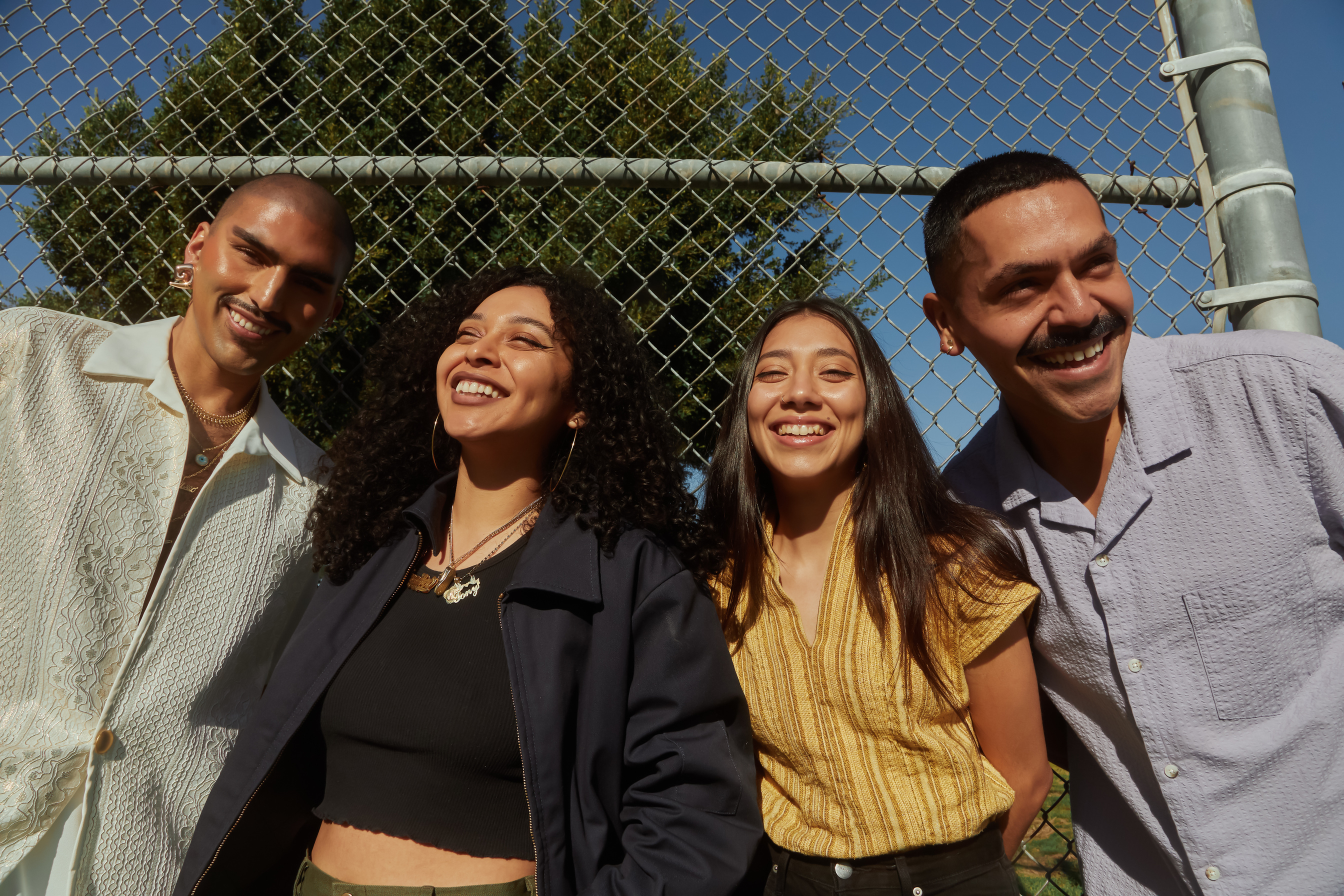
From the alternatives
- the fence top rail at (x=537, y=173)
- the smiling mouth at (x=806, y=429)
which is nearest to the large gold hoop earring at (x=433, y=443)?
the fence top rail at (x=537, y=173)

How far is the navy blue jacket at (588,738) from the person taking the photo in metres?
1.55

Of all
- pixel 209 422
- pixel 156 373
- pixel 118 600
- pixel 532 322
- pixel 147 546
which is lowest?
pixel 118 600

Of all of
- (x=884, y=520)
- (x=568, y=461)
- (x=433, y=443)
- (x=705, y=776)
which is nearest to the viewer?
(x=705, y=776)

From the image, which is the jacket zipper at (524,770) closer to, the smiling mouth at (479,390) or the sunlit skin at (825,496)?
the smiling mouth at (479,390)

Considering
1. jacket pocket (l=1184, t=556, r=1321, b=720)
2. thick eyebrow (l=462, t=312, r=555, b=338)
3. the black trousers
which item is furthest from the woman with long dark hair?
thick eyebrow (l=462, t=312, r=555, b=338)

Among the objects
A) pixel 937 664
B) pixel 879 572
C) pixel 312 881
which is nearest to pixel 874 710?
pixel 937 664

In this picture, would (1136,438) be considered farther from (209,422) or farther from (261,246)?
(209,422)

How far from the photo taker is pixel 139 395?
2066mm

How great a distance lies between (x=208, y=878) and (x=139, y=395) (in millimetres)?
1209

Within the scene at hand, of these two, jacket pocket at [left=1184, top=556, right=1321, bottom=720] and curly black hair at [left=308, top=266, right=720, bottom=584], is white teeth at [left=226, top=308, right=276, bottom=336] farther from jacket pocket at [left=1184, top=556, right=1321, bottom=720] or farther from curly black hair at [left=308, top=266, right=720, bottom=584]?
jacket pocket at [left=1184, top=556, right=1321, bottom=720]

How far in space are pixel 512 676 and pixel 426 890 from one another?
0.45 m

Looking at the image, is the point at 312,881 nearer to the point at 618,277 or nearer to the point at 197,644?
the point at 197,644

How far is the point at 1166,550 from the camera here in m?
1.67

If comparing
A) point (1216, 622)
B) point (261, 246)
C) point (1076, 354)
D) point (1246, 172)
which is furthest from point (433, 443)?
point (1246, 172)
